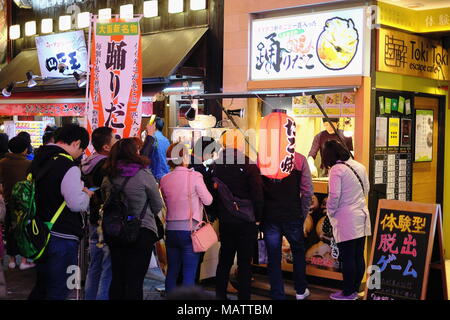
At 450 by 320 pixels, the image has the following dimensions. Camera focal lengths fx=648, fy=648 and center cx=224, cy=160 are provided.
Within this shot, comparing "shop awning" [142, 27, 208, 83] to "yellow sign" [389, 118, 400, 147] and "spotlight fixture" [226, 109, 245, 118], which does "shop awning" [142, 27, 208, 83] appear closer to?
"spotlight fixture" [226, 109, 245, 118]

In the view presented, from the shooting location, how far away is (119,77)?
8656 mm

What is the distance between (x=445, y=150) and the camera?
1097 cm

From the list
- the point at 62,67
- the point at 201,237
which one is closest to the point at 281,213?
the point at 201,237

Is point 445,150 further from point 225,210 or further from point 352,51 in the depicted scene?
point 225,210

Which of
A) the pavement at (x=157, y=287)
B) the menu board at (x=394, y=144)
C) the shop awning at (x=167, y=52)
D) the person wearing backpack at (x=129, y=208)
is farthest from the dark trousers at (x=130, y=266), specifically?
the shop awning at (x=167, y=52)

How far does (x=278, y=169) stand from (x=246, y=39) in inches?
146

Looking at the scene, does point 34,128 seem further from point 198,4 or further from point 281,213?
point 281,213

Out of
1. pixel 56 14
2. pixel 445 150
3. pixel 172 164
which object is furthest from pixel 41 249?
pixel 56 14

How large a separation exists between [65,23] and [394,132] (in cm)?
912

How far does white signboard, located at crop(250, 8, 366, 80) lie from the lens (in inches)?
361

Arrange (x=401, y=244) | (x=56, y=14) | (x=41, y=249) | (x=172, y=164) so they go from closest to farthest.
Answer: (x=41, y=249) < (x=401, y=244) < (x=172, y=164) < (x=56, y=14)

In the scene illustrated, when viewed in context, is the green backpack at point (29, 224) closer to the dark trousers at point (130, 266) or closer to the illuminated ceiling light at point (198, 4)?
the dark trousers at point (130, 266)

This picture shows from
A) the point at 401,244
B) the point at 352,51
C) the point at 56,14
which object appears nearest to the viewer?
the point at 401,244

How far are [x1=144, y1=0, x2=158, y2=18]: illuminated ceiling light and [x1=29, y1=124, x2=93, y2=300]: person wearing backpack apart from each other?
7519 millimetres
